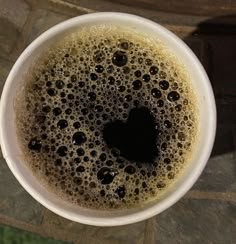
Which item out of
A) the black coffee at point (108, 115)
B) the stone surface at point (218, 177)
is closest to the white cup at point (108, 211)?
the black coffee at point (108, 115)

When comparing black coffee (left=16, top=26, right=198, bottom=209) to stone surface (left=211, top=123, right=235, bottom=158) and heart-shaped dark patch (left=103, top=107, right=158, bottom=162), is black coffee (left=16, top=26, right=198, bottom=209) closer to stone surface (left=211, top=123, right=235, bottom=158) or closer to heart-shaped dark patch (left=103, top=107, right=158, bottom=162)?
heart-shaped dark patch (left=103, top=107, right=158, bottom=162)

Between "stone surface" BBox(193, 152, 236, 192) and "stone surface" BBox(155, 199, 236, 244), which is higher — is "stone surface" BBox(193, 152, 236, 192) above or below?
above

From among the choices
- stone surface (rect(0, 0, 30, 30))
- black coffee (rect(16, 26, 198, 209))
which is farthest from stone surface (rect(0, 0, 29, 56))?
black coffee (rect(16, 26, 198, 209))

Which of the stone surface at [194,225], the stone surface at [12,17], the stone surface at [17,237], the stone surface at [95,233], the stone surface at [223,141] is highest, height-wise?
the stone surface at [12,17]

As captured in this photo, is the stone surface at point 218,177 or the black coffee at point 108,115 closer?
the black coffee at point 108,115

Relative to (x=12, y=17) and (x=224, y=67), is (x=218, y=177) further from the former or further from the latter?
(x=12, y=17)

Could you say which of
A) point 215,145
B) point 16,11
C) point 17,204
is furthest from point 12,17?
point 215,145

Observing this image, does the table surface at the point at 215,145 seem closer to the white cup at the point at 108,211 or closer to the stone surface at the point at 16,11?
the stone surface at the point at 16,11

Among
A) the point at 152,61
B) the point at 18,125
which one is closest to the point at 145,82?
the point at 152,61
